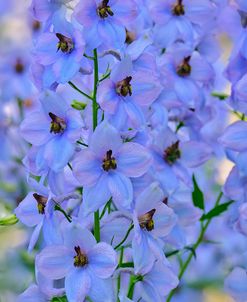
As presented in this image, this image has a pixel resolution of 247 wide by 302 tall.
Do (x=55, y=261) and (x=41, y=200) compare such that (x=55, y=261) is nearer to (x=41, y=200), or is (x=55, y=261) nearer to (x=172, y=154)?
(x=41, y=200)

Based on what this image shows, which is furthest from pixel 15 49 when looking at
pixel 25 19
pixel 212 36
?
pixel 212 36

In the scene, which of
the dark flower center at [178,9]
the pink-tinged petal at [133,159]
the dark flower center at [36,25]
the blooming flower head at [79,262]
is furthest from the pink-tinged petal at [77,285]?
the dark flower center at [36,25]

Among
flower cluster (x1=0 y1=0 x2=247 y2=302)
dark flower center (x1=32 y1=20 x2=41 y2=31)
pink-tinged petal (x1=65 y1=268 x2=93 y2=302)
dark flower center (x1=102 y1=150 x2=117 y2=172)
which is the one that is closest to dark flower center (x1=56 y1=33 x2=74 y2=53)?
flower cluster (x1=0 y1=0 x2=247 y2=302)

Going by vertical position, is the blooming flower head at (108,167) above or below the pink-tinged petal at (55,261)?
above

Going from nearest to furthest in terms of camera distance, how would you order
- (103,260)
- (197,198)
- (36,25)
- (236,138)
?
(103,260), (236,138), (197,198), (36,25)

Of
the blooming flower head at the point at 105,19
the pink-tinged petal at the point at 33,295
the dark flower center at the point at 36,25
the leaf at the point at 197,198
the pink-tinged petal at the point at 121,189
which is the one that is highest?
the blooming flower head at the point at 105,19

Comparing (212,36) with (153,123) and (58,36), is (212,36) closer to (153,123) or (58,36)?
(153,123)

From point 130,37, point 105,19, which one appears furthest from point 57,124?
point 130,37

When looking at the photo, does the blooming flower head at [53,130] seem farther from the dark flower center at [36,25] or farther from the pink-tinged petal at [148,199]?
the dark flower center at [36,25]

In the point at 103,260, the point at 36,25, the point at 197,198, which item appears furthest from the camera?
the point at 36,25
